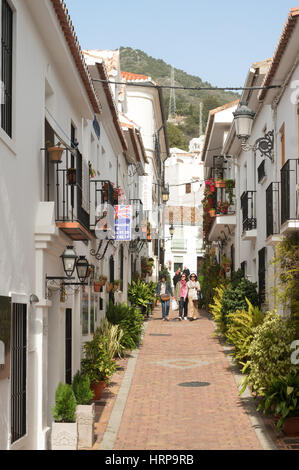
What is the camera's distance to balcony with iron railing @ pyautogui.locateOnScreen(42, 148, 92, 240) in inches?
425

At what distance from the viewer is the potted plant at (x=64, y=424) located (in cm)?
1025

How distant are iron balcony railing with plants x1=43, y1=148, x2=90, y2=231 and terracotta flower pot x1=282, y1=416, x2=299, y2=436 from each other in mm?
4377

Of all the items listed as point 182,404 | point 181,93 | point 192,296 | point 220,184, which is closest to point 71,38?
point 182,404

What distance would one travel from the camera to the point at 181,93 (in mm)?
156000

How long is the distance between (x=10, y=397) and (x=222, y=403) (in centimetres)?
604

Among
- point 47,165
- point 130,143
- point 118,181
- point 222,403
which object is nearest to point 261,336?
point 222,403

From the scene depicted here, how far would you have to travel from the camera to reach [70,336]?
1348cm

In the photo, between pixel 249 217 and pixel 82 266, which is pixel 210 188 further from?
pixel 82 266

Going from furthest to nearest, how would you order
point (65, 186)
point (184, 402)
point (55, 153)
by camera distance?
point (184, 402) < point (65, 186) < point (55, 153)

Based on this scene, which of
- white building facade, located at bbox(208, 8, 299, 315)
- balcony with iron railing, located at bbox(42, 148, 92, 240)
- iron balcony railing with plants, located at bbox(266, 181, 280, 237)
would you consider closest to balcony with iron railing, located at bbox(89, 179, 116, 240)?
balcony with iron railing, located at bbox(42, 148, 92, 240)

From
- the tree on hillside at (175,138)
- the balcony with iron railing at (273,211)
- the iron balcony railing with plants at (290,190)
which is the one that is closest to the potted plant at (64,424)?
the iron balcony railing with plants at (290,190)

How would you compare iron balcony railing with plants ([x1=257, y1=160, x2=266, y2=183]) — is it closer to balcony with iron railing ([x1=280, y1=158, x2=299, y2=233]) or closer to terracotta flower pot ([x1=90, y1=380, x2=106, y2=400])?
balcony with iron railing ([x1=280, y1=158, x2=299, y2=233])

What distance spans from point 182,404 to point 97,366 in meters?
1.80

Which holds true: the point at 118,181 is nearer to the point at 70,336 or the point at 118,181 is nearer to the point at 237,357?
the point at 237,357
